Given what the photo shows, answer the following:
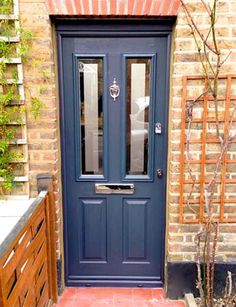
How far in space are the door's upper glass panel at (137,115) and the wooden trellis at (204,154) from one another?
36cm

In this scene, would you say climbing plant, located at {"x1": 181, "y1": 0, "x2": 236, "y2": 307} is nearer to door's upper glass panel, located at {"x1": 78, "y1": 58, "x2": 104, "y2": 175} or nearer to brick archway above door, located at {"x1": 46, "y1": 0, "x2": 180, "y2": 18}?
brick archway above door, located at {"x1": 46, "y1": 0, "x2": 180, "y2": 18}

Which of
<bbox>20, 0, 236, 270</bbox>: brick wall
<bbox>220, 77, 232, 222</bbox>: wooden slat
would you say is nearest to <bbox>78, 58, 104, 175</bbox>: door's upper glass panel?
<bbox>20, 0, 236, 270</bbox>: brick wall

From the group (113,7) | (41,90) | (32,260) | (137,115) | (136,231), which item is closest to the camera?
(32,260)

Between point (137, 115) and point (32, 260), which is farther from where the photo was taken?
point (137, 115)

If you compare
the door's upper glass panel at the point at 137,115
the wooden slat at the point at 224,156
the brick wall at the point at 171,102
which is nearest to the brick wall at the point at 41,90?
the brick wall at the point at 171,102

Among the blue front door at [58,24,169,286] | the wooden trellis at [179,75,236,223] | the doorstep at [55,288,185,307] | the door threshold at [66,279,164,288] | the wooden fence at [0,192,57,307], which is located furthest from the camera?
the door threshold at [66,279,164,288]

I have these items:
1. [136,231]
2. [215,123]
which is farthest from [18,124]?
[215,123]

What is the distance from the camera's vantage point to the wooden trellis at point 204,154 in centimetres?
230

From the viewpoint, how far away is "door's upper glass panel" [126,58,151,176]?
2.52 metres

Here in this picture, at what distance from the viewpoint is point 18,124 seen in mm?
2383

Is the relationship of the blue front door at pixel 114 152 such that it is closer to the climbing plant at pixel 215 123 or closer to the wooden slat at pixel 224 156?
the climbing plant at pixel 215 123

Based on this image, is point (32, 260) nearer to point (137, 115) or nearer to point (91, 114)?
point (91, 114)

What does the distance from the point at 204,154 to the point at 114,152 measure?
754 mm

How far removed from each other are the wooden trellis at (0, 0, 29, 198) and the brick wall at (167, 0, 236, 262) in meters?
1.17
